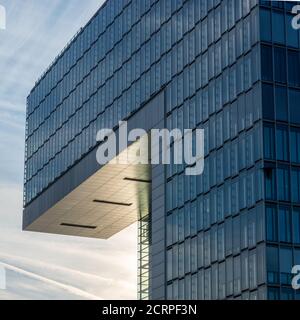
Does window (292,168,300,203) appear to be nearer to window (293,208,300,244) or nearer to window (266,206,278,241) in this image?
window (293,208,300,244)

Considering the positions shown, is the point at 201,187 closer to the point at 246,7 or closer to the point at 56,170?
the point at 246,7

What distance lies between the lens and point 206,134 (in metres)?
81.2

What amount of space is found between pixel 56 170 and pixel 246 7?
44599mm

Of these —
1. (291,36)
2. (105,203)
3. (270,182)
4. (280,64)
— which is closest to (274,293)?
(270,182)

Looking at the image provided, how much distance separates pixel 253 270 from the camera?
235 feet

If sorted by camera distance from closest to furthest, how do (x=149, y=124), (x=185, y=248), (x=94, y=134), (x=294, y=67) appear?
(x=294, y=67), (x=185, y=248), (x=149, y=124), (x=94, y=134)

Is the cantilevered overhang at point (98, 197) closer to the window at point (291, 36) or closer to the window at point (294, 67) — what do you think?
the window at point (294, 67)

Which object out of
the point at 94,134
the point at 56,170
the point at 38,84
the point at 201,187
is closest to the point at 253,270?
the point at 201,187

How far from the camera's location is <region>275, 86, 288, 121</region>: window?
74438mm

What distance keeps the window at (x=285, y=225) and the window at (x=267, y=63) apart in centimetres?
1007

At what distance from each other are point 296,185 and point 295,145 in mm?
3073

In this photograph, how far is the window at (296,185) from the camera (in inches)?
2899

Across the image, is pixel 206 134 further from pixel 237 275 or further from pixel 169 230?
pixel 237 275

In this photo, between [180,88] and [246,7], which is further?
[180,88]
